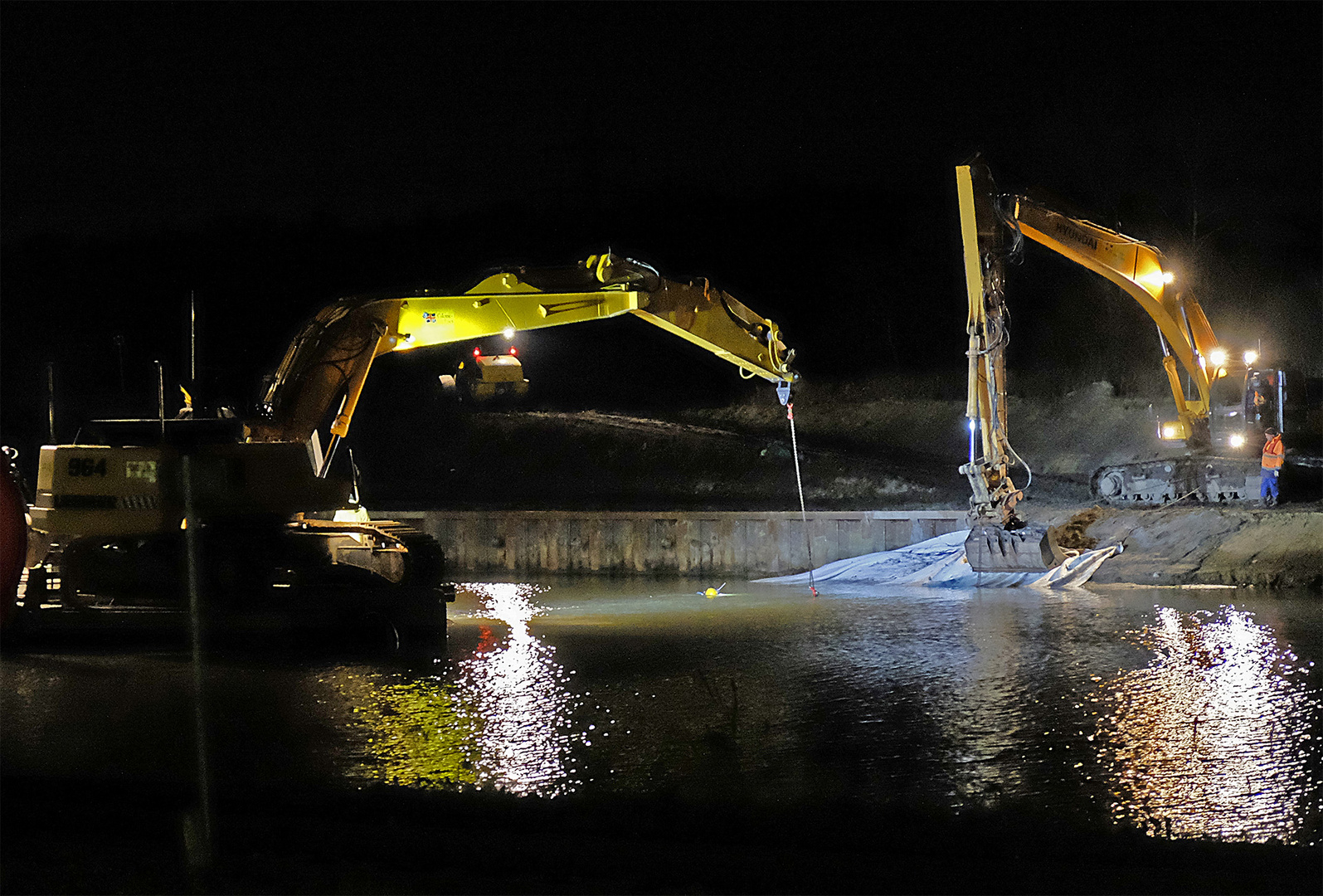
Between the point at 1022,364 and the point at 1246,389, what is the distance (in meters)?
25.3

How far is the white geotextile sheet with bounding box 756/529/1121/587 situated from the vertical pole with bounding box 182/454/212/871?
453 inches

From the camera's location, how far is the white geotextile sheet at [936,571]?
63.5 ft

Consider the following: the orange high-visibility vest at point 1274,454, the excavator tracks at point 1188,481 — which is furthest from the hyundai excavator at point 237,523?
the excavator tracks at point 1188,481

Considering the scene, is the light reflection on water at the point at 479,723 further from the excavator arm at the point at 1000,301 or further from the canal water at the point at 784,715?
the excavator arm at the point at 1000,301

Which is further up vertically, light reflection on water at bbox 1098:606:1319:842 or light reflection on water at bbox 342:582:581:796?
light reflection on water at bbox 342:582:581:796

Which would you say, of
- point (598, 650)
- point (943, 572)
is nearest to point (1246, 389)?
point (943, 572)

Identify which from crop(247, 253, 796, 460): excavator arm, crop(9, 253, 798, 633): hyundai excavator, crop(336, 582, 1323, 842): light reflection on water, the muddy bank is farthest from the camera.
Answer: the muddy bank

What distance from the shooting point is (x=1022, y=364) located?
46250mm

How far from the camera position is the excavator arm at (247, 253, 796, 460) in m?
13.6

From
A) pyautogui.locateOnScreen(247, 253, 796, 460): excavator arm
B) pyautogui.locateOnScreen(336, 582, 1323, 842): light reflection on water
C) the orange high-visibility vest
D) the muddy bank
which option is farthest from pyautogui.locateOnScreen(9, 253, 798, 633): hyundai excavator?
the orange high-visibility vest

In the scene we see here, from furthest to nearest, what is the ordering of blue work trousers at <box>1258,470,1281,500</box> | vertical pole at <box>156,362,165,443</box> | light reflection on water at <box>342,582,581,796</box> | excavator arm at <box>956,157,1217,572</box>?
blue work trousers at <box>1258,470,1281,500</box> → excavator arm at <box>956,157,1217,572</box> → vertical pole at <box>156,362,165,443</box> → light reflection on water at <box>342,582,581,796</box>

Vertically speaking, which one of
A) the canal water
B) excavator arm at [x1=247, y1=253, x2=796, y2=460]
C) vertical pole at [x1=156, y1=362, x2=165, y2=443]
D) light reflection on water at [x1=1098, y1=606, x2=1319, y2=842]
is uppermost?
excavator arm at [x1=247, y1=253, x2=796, y2=460]

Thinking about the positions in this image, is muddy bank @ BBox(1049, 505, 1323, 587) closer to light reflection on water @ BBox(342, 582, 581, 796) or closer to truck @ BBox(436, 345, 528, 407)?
light reflection on water @ BBox(342, 582, 581, 796)

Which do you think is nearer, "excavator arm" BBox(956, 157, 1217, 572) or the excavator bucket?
"excavator arm" BBox(956, 157, 1217, 572)
